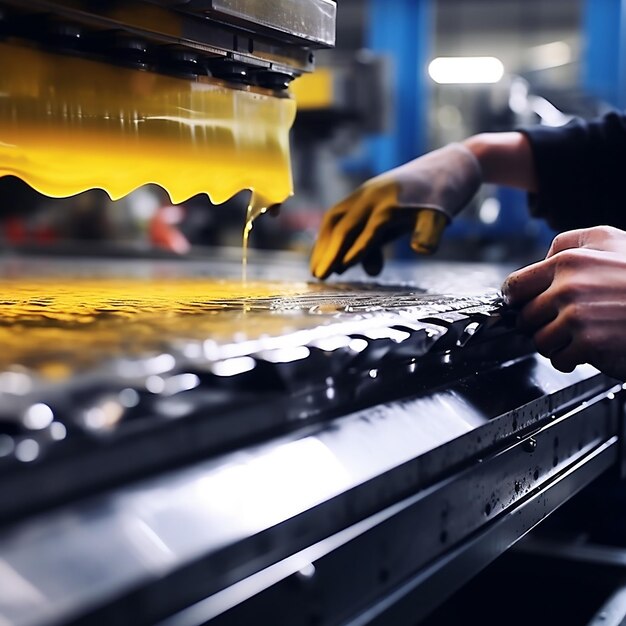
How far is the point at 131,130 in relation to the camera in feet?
3.21

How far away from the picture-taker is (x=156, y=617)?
0.41 meters

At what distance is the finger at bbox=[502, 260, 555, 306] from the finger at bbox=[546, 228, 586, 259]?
2.6 inches

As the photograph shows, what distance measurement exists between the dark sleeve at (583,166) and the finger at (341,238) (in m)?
0.39

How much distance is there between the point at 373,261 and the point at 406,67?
9.08ft

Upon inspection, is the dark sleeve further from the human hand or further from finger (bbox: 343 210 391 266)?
the human hand

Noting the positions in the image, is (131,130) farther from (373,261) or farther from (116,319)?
(373,261)

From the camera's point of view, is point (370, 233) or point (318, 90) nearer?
point (370, 233)

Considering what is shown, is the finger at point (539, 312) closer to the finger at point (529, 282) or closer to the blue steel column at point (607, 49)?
the finger at point (529, 282)

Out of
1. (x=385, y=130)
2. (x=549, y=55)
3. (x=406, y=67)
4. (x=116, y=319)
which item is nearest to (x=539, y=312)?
(x=116, y=319)

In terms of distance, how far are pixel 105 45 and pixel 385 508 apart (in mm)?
598

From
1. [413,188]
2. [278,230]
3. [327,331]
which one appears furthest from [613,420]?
[278,230]

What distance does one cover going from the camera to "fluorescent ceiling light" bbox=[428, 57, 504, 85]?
39.4 feet

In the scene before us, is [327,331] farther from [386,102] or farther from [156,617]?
[386,102]

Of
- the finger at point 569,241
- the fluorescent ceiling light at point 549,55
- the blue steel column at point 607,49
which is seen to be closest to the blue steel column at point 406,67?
the blue steel column at point 607,49
